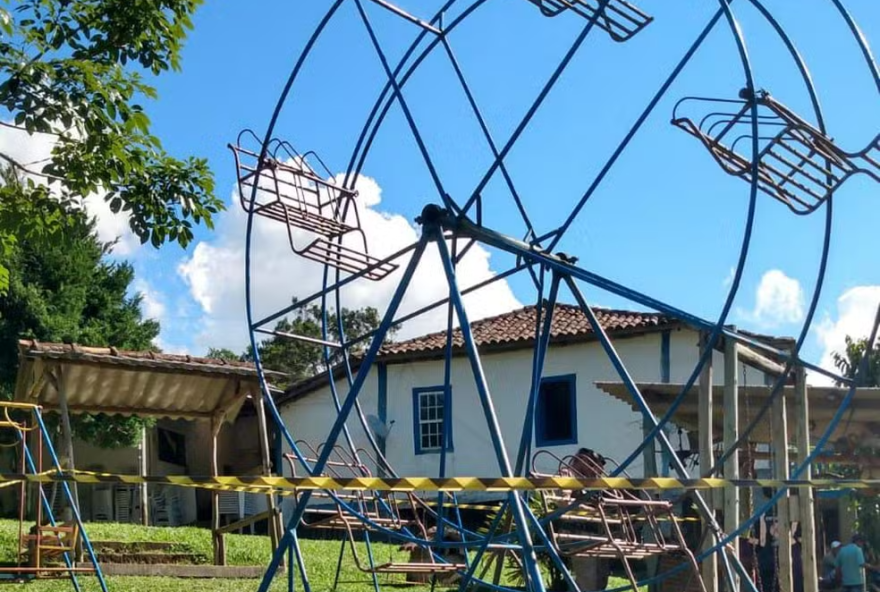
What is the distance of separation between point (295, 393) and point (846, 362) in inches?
437

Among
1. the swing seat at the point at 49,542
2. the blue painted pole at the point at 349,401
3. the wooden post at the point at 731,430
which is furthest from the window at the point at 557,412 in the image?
the blue painted pole at the point at 349,401

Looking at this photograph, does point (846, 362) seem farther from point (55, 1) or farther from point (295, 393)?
point (55, 1)

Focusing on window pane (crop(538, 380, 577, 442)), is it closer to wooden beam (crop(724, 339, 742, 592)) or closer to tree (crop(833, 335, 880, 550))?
tree (crop(833, 335, 880, 550))

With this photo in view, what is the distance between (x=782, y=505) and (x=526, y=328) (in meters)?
16.5

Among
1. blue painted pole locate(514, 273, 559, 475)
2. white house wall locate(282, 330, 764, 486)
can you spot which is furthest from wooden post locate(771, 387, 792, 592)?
white house wall locate(282, 330, 764, 486)

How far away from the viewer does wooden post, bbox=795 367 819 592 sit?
665cm

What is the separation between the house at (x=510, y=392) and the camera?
70.5 ft

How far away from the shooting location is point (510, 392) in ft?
75.3

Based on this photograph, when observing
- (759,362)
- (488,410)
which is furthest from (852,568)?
(488,410)

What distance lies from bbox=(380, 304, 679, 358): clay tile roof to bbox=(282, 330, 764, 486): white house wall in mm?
322

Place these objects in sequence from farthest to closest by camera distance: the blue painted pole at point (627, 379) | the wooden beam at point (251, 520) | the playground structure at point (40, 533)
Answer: the wooden beam at point (251, 520)
the playground structure at point (40, 533)
the blue painted pole at point (627, 379)

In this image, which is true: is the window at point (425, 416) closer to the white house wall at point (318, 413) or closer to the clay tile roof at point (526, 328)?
the clay tile roof at point (526, 328)

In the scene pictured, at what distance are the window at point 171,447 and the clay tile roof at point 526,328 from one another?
990 cm

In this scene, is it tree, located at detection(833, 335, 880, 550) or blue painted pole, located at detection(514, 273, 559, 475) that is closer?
blue painted pole, located at detection(514, 273, 559, 475)
